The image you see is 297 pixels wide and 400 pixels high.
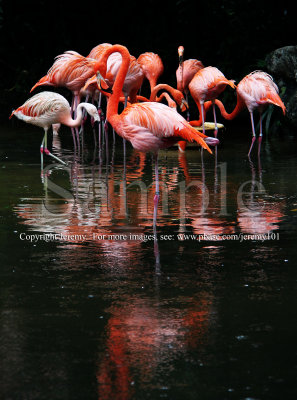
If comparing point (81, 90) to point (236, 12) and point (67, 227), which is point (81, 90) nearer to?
point (67, 227)

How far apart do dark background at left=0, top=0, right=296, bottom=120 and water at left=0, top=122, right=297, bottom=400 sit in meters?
8.71

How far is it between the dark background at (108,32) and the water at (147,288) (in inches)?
343

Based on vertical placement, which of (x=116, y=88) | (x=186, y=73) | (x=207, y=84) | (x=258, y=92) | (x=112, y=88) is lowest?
(x=116, y=88)

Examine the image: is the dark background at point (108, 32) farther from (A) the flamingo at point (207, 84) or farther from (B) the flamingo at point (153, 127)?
(B) the flamingo at point (153, 127)

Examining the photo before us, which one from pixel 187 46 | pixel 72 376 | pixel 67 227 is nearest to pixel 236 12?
pixel 187 46

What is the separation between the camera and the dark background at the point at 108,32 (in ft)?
53.3

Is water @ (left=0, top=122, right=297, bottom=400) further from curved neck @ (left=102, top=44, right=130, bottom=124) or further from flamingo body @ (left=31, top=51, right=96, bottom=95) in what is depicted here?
flamingo body @ (left=31, top=51, right=96, bottom=95)

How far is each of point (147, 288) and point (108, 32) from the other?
44.7 ft

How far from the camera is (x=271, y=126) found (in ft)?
44.4

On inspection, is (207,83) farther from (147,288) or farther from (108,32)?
(108,32)

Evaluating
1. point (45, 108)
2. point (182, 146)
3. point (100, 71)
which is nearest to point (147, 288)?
point (100, 71)

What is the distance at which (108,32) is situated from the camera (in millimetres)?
17250

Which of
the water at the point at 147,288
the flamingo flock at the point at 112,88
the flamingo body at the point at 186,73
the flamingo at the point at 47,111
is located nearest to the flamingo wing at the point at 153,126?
the water at the point at 147,288

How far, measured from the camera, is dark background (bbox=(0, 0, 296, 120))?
16.2 meters
